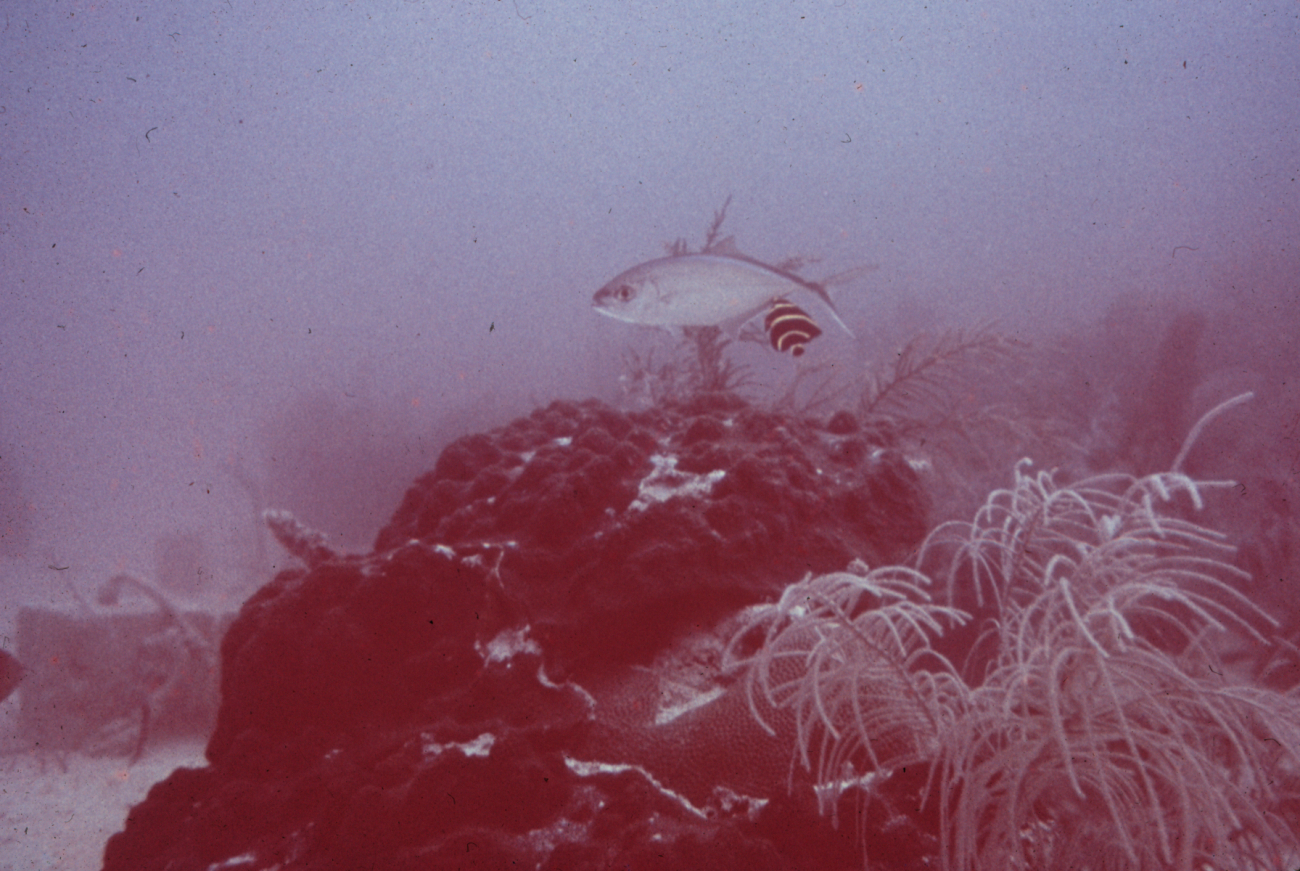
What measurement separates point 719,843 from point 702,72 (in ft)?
286

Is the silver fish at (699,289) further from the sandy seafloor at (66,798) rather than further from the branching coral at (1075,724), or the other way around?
the sandy seafloor at (66,798)

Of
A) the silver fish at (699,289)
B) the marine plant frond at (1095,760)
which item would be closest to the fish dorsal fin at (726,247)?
the silver fish at (699,289)

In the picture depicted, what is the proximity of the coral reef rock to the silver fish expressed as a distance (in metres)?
0.63

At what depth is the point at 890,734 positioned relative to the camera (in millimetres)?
1958

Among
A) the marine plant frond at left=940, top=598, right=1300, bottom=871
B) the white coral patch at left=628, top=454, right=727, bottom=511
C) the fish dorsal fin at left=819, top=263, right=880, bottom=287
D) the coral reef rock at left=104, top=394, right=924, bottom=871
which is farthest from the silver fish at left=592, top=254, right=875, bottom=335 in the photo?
the marine plant frond at left=940, top=598, right=1300, bottom=871

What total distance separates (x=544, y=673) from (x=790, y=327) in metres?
2.24

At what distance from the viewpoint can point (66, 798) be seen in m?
5.29

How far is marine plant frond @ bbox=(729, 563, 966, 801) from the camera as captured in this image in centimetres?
171

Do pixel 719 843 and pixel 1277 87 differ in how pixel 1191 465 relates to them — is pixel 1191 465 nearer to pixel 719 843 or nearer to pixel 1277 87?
pixel 719 843

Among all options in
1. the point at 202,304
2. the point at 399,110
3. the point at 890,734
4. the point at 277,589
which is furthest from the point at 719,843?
the point at 399,110

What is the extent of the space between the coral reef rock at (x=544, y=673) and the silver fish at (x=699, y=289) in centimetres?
63

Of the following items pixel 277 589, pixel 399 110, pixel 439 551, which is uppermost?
pixel 399 110

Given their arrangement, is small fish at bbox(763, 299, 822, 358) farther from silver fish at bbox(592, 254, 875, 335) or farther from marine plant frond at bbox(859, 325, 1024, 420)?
marine plant frond at bbox(859, 325, 1024, 420)

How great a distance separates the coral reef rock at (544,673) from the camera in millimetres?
1879
